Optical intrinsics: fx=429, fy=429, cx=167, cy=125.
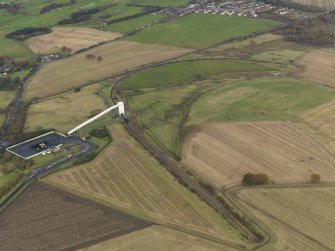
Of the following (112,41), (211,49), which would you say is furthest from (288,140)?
(112,41)

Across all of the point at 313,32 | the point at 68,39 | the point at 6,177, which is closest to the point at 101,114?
the point at 6,177

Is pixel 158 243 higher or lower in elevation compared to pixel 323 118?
lower

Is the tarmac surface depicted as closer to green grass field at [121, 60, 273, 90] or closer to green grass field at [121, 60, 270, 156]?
green grass field at [121, 60, 270, 156]

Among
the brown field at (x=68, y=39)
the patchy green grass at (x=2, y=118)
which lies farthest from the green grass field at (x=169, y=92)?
the brown field at (x=68, y=39)

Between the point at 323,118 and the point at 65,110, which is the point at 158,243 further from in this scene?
the point at 65,110

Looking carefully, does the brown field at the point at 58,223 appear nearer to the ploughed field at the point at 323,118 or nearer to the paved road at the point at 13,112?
the paved road at the point at 13,112

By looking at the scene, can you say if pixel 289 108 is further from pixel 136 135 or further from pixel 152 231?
pixel 152 231

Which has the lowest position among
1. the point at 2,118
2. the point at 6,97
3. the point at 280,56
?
the point at 2,118
